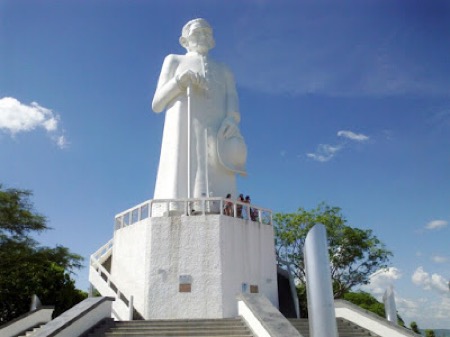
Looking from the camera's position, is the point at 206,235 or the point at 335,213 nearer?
the point at 206,235

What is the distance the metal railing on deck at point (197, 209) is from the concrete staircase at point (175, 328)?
379 cm

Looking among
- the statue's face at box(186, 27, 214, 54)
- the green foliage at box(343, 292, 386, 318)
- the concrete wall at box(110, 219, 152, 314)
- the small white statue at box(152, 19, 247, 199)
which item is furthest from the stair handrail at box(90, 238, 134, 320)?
the green foliage at box(343, 292, 386, 318)

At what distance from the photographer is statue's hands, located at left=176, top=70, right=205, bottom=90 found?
16.4 metres

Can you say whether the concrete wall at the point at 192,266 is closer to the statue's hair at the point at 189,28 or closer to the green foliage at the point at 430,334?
the statue's hair at the point at 189,28

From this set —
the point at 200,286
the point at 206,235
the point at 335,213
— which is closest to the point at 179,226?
the point at 206,235

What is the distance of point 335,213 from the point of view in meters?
24.2

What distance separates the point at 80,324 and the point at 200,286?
Result: 3.90 m

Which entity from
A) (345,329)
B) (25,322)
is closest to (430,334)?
(345,329)

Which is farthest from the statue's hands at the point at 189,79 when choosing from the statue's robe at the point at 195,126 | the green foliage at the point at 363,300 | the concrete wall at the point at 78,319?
the green foliage at the point at 363,300

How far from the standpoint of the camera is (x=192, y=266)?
43.0 feet

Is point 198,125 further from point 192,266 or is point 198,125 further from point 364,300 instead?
point 364,300

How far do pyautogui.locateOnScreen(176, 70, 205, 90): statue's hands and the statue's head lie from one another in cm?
223

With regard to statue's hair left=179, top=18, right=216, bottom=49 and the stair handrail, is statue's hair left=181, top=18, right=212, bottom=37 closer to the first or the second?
statue's hair left=179, top=18, right=216, bottom=49

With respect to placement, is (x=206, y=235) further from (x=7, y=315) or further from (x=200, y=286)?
(x=7, y=315)
